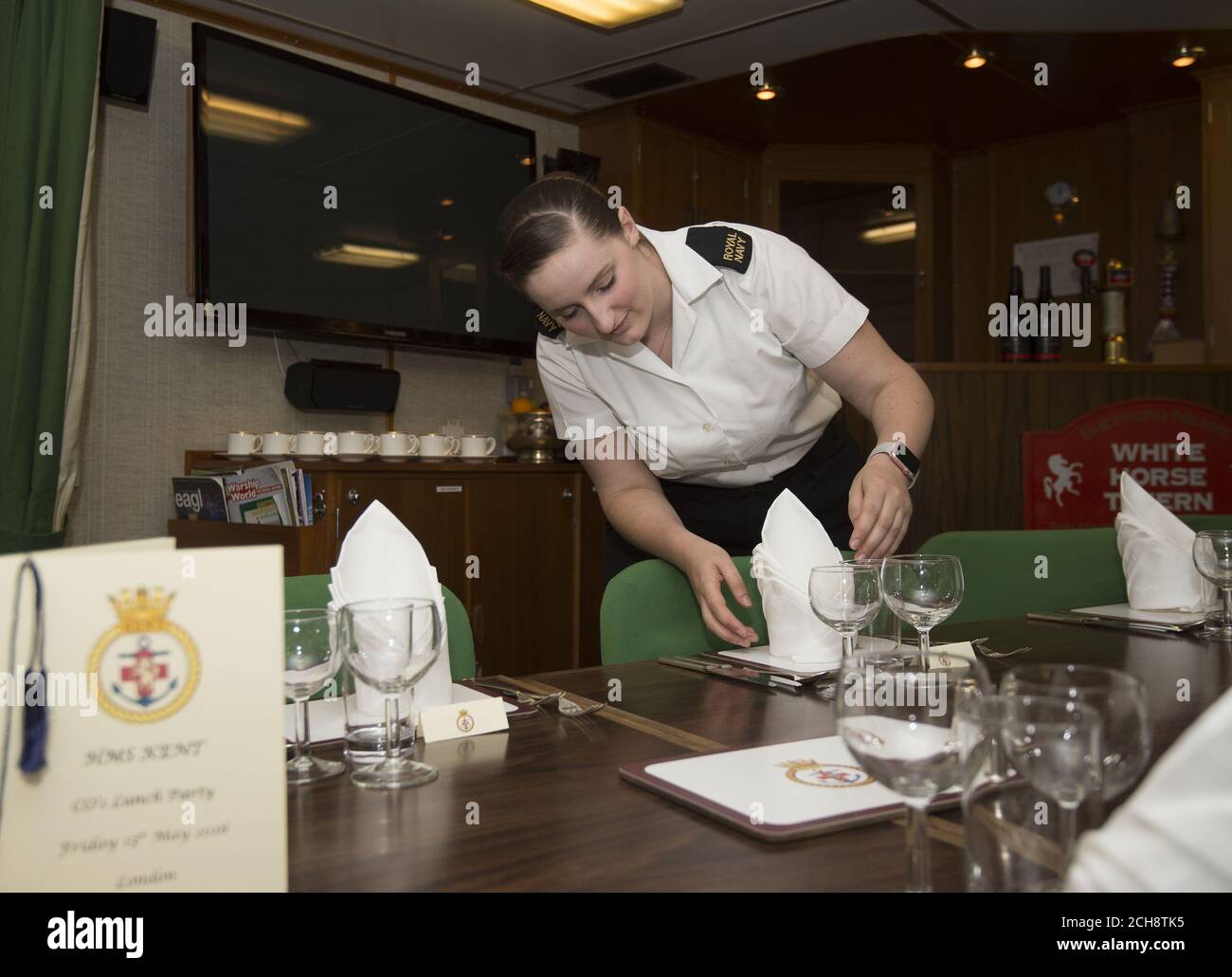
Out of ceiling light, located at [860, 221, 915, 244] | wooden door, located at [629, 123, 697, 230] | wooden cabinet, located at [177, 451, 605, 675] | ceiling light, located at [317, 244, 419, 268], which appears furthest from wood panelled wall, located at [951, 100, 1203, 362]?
ceiling light, located at [317, 244, 419, 268]

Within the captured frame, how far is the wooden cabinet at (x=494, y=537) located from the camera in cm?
309

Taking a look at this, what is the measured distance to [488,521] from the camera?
3.57 metres

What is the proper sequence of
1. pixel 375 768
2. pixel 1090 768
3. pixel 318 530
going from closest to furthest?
pixel 1090 768 < pixel 375 768 < pixel 318 530

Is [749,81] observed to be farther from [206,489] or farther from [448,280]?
[206,489]

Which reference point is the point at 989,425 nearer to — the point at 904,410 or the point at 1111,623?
the point at 904,410

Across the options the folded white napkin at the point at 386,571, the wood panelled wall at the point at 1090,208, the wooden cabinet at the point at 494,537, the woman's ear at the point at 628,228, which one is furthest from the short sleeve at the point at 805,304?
the wood panelled wall at the point at 1090,208

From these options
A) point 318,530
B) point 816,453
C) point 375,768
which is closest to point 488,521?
point 318,530

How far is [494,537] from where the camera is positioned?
3.60 metres

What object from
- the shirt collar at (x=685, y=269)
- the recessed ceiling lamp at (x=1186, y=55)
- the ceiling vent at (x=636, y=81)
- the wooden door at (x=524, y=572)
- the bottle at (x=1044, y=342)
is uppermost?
the recessed ceiling lamp at (x=1186, y=55)

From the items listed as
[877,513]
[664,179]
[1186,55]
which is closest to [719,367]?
[877,513]

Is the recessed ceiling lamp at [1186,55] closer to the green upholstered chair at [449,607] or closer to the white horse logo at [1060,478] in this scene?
the white horse logo at [1060,478]

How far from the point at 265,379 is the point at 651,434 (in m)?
Result: 2.14

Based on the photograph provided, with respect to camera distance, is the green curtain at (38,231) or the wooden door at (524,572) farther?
the wooden door at (524,572)

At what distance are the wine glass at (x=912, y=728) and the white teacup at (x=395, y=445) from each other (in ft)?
9.43
